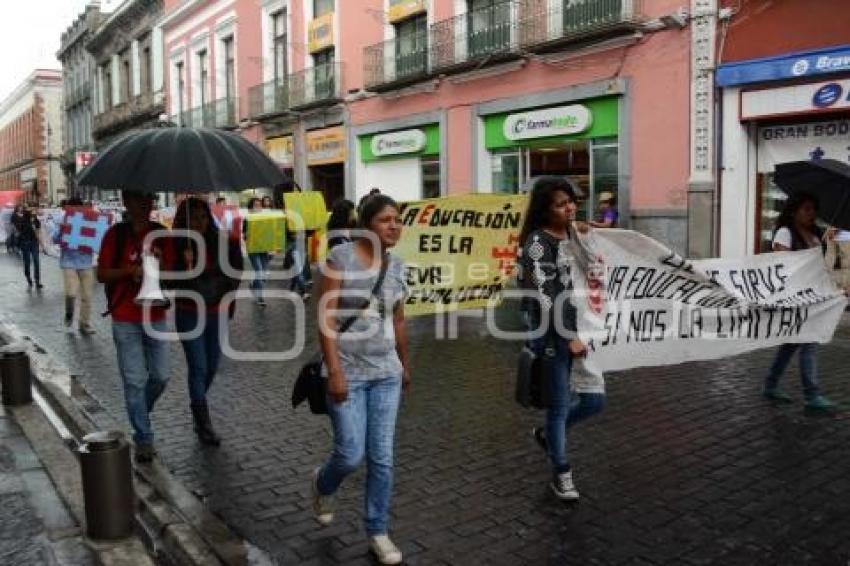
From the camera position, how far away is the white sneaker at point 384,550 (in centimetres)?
374

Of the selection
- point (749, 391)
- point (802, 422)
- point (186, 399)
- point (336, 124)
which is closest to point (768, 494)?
point (802, 422)

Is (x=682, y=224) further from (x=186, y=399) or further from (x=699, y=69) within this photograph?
(x=186, y=399)

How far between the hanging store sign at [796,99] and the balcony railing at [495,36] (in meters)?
2.45

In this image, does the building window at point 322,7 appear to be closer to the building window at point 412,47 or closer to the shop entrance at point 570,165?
the building window at point 412,47

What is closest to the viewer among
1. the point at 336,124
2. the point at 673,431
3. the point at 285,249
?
the point at 673,431

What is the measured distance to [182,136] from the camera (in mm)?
4902

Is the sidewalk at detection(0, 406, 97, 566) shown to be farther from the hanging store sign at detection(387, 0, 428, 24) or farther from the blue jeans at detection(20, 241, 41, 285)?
the hanging store sign at detection(387, 0, 428, 24)

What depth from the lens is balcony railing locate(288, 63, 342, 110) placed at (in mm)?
21703

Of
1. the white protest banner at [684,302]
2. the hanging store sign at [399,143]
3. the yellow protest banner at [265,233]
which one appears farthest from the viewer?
the hanging store sign at [399,143]

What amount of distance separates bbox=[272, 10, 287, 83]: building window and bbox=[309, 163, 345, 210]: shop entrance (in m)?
2.85

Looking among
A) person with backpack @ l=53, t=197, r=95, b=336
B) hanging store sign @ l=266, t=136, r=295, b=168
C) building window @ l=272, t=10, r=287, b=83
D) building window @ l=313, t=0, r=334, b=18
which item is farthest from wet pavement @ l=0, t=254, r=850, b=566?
building window @ l=272, t=10, r=287, b=83

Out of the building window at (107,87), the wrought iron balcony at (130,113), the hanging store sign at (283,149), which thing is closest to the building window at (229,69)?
the hanging store sign at (283,149)

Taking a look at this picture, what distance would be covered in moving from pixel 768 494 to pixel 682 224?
9321 millimetres

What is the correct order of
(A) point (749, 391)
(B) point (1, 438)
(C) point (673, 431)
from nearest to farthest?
(C) point (673, 431), (B) point (1, 438), (A) point (749, 391)
